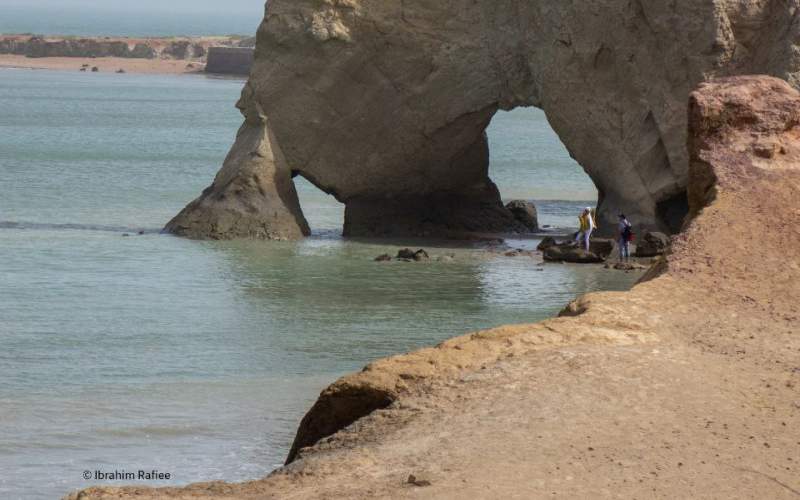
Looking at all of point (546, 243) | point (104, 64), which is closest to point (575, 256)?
point (546, 243)

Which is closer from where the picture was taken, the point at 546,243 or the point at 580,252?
the point at 580,252

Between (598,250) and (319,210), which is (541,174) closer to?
(319,210)

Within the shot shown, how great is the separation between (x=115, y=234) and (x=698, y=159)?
69.2ft

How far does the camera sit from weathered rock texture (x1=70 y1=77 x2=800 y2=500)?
29.0ft

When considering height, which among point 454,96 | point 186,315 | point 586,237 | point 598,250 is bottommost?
point 186,315

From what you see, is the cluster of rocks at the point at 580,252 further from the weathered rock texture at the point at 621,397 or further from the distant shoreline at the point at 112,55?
the distant shoreline at the point at 112,55

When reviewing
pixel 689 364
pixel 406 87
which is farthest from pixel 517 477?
pixel 406 87

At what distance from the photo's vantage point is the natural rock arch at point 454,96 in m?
28.0

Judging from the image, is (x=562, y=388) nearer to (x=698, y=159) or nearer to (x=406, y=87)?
(x=698, y=159)

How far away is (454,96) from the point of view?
30.8 meters

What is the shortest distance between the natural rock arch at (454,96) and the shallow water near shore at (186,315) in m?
1.42

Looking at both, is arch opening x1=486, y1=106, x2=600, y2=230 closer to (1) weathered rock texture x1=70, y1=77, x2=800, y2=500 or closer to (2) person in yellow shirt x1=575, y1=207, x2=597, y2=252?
(2) person in yellow shirt x1=575, y1=207, x2=597, y2=252

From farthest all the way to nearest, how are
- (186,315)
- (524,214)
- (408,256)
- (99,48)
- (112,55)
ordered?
1. (112,55)
2. (99,48)
3. (524,214)
4. (408,256)
5. (186,315)

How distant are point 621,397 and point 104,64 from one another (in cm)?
11824
